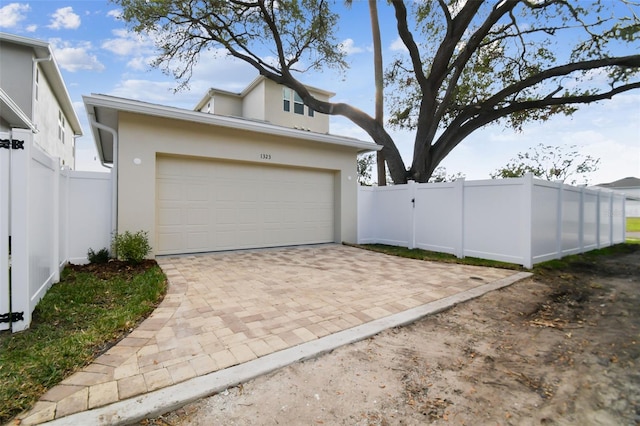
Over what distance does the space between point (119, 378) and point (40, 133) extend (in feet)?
39.2

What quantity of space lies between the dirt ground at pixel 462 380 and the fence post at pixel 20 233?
2207mm

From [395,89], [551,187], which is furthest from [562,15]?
[551,187]

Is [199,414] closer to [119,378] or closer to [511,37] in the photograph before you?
[119,378]

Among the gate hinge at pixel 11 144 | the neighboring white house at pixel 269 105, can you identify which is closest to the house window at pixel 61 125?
the neighboring white house at pixel 269 105

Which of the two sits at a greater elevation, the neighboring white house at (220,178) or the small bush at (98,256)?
the neighboring white house at (220,178)

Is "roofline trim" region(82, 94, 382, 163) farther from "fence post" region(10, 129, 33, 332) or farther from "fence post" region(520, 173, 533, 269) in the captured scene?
"fence post" region(520, 173, 533, 269)

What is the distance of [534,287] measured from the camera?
5.43 metres

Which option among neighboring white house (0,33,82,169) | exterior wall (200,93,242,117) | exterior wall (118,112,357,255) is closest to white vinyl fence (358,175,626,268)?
exterior wall (118,112,357,255)

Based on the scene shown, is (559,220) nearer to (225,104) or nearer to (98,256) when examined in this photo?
(98,256)

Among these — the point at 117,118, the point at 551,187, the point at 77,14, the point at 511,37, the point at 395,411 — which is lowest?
the point at 395,411

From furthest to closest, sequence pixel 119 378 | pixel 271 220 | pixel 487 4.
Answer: pixel 487 4
pixel 271 220
pixel 119 378

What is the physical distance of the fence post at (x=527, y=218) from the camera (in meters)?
6.66

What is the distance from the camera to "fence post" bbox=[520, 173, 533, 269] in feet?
21.9

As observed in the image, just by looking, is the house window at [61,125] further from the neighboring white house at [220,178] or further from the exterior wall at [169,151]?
the exterior wall at [169,151]
